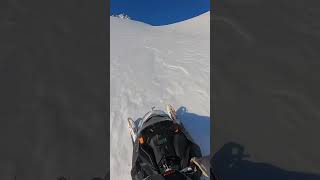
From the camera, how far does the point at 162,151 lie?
513cm

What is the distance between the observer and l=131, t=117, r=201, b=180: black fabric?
505 cm

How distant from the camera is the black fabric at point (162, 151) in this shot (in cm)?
505

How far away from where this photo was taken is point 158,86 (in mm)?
11625

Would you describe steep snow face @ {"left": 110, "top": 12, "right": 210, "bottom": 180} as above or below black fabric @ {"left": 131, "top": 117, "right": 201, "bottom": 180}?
above
